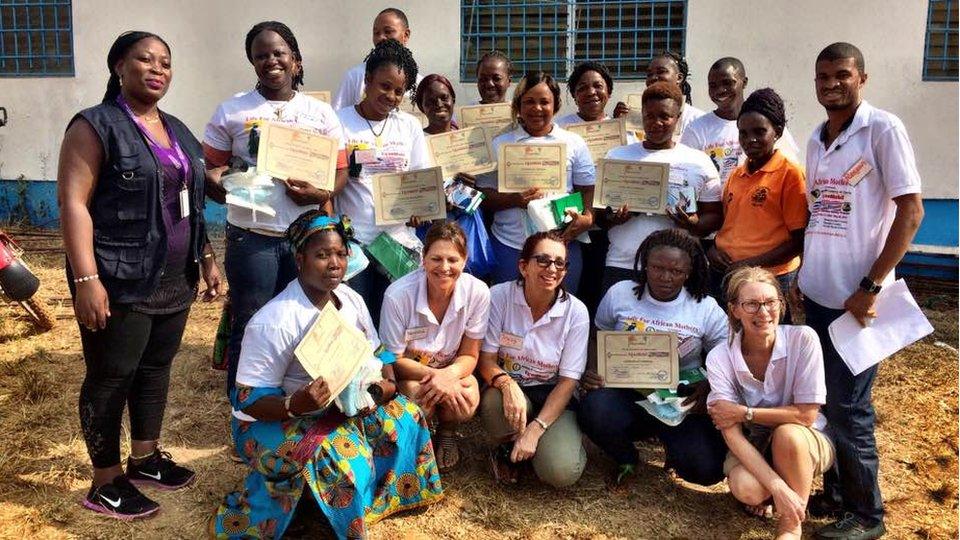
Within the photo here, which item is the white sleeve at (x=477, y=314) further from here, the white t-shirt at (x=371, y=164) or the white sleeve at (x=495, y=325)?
the white t-shirt at (x=371, y=164)

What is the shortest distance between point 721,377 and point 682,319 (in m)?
0.45

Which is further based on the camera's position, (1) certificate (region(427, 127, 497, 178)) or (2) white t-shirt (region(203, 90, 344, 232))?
(1) certificate (region(427, 127, 497, 178))

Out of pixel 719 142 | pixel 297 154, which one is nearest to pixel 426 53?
pixel 719 142

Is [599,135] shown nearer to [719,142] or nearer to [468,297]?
[719,142]

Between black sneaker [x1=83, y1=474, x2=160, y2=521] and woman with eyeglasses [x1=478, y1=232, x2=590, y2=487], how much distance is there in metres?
1.51

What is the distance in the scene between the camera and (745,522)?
327 centimetres

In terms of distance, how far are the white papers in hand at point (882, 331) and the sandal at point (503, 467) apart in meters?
1.52

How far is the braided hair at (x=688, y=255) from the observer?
3.54 metres

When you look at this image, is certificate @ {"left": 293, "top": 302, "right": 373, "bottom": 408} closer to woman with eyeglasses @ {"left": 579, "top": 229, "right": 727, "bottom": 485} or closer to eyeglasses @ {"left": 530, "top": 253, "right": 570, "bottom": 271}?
eyeglasses @ {"left": 530, "top": 253, "right": 570, "bottom": 271}

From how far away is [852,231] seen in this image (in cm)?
300

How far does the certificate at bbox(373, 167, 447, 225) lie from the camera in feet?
12.2

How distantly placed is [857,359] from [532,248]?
142cm

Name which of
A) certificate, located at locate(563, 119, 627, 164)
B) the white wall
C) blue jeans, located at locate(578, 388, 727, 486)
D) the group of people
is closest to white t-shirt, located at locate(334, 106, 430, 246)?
the group of people

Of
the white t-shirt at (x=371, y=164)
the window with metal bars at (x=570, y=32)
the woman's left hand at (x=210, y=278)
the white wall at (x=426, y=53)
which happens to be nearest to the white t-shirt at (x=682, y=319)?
the white t-shirt at (x=371, y=164)
